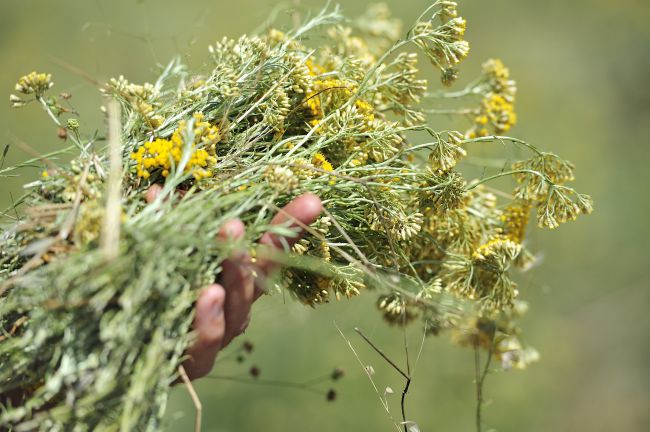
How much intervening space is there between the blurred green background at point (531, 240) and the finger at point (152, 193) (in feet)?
2.01

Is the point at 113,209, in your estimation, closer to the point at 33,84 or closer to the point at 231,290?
the point at 231,290

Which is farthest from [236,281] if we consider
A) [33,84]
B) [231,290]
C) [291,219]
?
[33,84]

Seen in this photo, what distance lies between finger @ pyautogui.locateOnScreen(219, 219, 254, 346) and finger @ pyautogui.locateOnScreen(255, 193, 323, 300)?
0.04 meters

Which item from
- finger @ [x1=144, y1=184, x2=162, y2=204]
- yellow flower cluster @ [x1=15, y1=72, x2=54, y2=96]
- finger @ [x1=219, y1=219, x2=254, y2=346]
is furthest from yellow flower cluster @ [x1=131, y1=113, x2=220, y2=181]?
yellow flower cluster @ [x1=15, y1=72, x2=54, y2=96]

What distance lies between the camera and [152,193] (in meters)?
1.32

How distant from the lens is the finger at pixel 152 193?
1.31m

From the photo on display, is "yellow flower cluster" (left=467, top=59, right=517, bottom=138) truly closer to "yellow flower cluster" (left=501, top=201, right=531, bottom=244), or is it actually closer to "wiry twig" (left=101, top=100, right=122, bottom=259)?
"yellow flower cluster" (left=501, top=201, right=531, bottom=244)

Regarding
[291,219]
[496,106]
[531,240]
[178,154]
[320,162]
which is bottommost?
[291,219]

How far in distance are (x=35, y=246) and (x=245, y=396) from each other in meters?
2.41

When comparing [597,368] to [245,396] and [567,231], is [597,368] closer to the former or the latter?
[567,231]

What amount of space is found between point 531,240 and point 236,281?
1.19 meters

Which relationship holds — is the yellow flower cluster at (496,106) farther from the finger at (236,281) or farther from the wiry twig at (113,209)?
the wiry twig at (113,209)

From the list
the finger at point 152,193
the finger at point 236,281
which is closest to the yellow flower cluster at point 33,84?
the finger at point 152,193

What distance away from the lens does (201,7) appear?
242 inches
